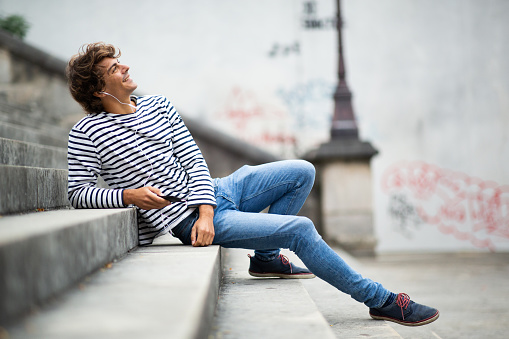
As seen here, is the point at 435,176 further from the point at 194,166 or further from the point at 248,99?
the point at 194,166

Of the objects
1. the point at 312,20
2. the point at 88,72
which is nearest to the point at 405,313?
the point at 88,72

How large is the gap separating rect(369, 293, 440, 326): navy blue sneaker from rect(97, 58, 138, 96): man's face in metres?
1.60

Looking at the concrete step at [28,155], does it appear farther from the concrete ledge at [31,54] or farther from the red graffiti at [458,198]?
the red graffiti at [458,198]

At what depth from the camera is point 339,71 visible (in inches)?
295

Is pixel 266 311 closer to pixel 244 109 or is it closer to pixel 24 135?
pixel 24 135

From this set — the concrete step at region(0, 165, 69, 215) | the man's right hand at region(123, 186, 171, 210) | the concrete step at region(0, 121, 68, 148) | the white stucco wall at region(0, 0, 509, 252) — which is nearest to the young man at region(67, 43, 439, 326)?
the man's right hand at region(123, 186, 171, 210)

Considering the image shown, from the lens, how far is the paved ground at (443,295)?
10.3 feet

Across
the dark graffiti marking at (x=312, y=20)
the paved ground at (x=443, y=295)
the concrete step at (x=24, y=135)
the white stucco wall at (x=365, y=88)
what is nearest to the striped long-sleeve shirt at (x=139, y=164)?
the paved ground at (x=443, y=295)

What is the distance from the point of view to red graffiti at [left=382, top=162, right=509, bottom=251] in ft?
32.7

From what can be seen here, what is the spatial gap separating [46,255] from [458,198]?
9266 millimetres

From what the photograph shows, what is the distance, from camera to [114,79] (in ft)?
9.30

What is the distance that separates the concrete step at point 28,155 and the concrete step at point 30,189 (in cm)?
29

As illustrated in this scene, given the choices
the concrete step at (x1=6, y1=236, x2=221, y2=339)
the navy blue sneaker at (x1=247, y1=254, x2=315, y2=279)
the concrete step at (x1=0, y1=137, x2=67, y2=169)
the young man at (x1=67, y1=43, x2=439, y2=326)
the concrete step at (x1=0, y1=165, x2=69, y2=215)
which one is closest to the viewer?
the concrete step at (x1=6, y1=236, x2=221, y2=339)

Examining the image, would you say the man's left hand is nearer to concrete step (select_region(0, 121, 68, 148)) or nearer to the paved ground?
the paved ground
